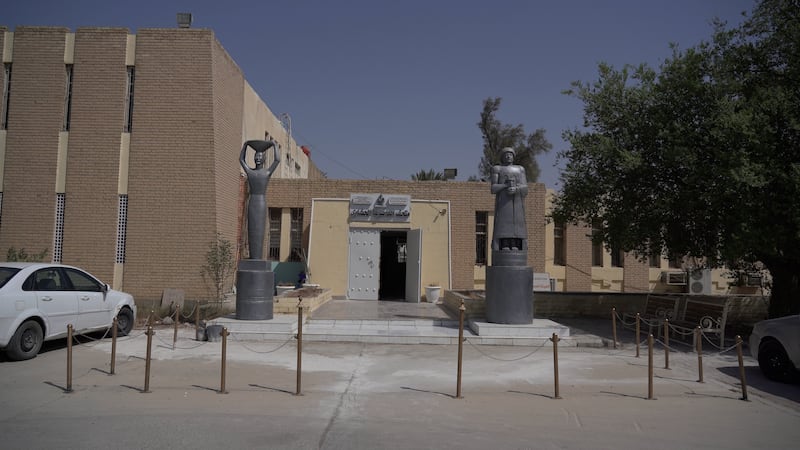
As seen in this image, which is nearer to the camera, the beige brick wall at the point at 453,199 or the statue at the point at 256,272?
the statue at the point at 256,272

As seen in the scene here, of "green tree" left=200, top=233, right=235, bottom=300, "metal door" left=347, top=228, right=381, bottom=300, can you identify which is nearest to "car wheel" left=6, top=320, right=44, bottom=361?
"green tree" left=200, top=233, right=235, bottom=300

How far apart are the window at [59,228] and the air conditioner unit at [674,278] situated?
21.9 m

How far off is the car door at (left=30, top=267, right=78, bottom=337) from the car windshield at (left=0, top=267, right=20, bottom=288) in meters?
0.29

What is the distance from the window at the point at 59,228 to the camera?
54.1ft

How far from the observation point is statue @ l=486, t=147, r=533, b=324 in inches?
466

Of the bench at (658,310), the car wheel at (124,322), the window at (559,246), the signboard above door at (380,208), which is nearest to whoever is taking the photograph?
the car wheel at (124,322)

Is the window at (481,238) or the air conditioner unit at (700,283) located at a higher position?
the window at (481,238)

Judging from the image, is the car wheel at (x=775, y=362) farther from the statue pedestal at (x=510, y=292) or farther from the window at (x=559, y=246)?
the window at (x=559, y=246)

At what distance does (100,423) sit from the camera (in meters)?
5.84

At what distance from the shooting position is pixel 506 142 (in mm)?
42344

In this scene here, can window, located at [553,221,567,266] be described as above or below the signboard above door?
below

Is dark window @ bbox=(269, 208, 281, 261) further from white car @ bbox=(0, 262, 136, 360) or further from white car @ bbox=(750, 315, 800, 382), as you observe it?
white car @ bbox=(750, 315, 800, 382)

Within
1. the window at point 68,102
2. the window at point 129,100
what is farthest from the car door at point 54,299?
the window at point 68,102

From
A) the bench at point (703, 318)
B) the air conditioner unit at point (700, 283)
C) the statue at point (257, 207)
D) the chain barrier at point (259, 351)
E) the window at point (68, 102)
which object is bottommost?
the chain barrier at point (259, 351)
